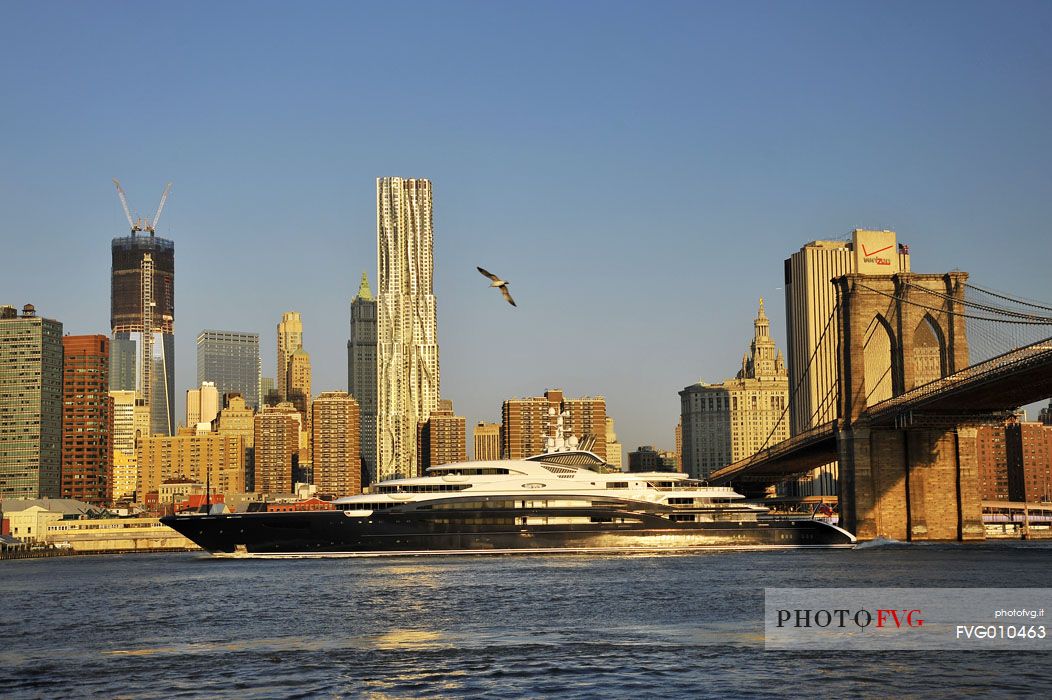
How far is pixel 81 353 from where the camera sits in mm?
175500

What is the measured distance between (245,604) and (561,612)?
9.97 metres

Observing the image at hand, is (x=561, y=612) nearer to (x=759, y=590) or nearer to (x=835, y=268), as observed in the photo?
(x=759, y=590)

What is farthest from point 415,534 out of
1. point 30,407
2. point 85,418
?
point 85,418

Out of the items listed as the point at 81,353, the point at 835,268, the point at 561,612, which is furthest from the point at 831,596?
the point at 81,353

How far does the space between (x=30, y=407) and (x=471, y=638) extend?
153477 millimetres

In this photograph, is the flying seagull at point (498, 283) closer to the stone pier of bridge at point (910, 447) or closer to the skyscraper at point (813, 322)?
the stone pier of bridge at point (910, 447)

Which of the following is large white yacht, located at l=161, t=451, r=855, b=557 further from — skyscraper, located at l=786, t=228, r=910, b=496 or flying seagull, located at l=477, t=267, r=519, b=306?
skyscraper, located at l=786, t=228, r=910, b=496

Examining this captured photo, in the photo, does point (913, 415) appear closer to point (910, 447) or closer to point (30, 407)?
point (910, 447)

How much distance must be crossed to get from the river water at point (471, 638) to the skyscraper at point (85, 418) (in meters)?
128

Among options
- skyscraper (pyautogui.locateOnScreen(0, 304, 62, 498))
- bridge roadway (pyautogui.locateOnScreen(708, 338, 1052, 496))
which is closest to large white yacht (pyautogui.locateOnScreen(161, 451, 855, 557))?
bridge roadway (pyautogui.locateOnScreen(708, 338, 1052, 496))

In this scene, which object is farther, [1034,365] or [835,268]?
[835,268]

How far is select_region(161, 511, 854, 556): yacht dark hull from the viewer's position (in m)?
61.2

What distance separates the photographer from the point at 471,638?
2922 cm

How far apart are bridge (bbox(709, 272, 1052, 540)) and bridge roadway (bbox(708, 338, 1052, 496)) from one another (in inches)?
4.0
